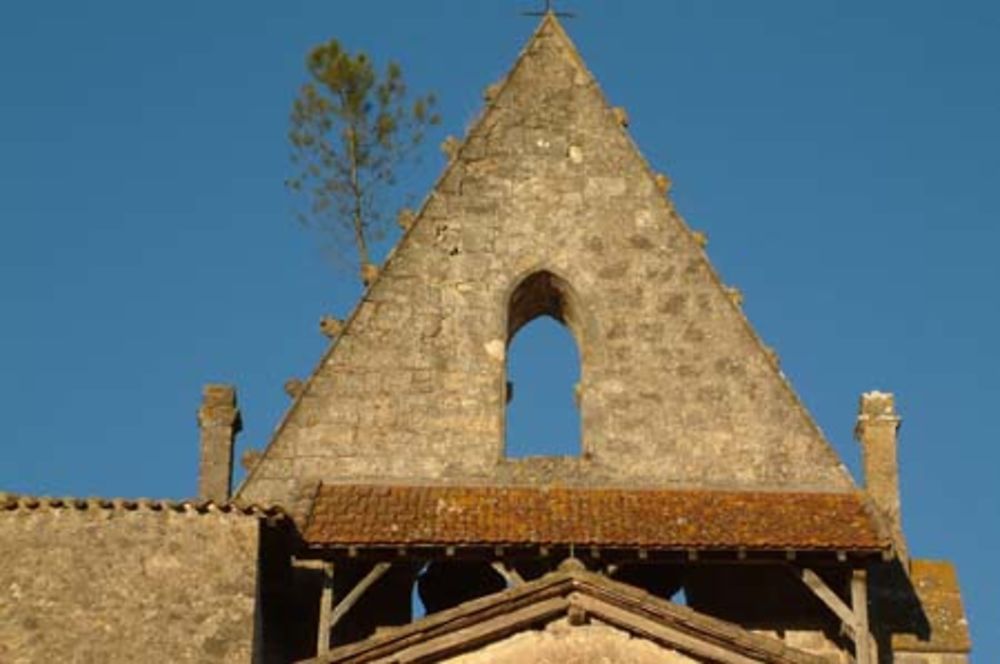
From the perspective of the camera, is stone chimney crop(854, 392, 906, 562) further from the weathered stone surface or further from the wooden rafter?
the weathered stone surface

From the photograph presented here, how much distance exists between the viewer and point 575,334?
31219 millimetres

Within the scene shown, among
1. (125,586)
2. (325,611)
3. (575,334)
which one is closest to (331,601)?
(325,611)

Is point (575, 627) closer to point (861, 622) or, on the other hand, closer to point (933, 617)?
point (861, 622)

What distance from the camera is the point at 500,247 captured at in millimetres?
31375

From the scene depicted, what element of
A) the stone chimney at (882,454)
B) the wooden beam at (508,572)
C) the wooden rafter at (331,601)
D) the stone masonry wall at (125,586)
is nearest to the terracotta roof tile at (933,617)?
the stone chimney at (882,454)

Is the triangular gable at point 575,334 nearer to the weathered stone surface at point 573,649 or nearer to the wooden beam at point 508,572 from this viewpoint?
the wooden beam at point 508,572

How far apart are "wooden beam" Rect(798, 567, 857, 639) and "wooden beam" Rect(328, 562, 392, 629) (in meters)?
4.22

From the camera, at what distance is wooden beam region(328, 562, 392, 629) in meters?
27.4

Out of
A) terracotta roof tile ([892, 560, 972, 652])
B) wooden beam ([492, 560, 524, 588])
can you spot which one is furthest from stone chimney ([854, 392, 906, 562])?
wooden beam ([492, 560, 524, 588])

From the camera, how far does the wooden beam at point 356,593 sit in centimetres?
2739

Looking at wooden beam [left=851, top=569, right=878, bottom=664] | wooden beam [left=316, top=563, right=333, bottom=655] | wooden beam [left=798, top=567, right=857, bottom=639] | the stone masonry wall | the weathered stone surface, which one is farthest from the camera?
wooden beam [left=798, top=567, right=857, bottom=639]

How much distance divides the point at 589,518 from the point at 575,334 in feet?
11.8

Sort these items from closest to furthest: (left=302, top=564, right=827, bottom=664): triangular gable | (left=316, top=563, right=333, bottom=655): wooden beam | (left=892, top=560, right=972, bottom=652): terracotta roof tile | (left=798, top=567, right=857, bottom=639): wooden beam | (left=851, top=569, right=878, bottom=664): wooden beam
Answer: (left=302, top=564, right=827, bottom=664): triangular gable, (left=316, top=563, right=333, bottom=655): wooden beam, (left=851, top=569, right=878, bottom=664): wooden beam, (left=798, top=567, right=857, bottom=639): wooden beam, (left=892, top=560, right=972, bottom=652): terracotta roof tile

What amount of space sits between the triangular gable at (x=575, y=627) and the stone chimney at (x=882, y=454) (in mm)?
7554
